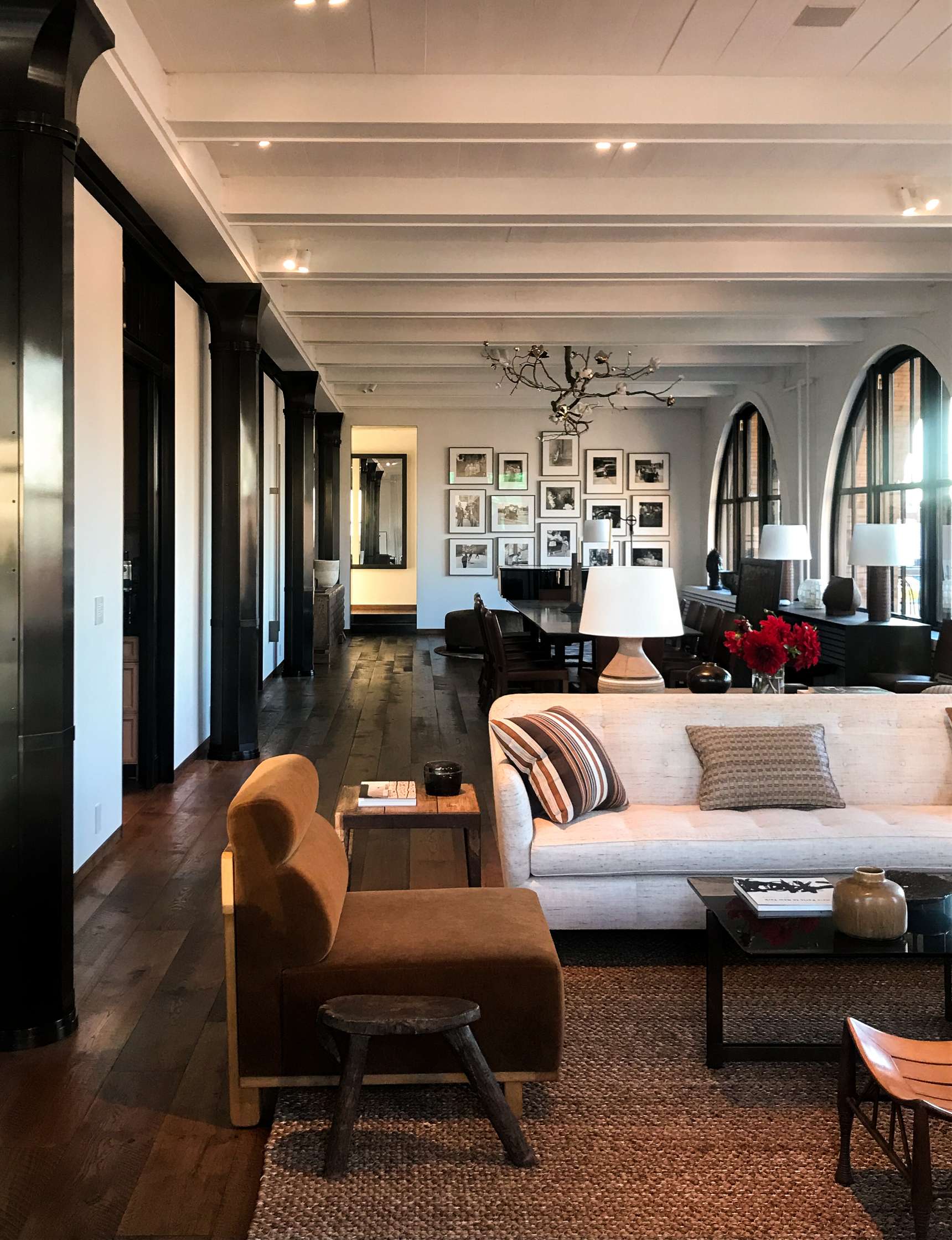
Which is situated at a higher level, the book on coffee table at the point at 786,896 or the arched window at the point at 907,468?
the arched window at the point at 907,468

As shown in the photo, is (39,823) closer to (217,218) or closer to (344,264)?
(217,218)

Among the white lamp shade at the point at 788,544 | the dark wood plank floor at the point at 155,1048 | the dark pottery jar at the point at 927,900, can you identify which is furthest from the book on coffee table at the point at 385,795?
the white lamp shade at the point at 788,544

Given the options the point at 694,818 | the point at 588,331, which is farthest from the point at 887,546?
the point at 694,818

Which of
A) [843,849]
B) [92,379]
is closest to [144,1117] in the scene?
[843,849]

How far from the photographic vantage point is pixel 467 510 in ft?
49.8

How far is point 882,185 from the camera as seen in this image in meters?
5.90

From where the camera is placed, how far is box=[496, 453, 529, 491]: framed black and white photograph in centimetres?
1515

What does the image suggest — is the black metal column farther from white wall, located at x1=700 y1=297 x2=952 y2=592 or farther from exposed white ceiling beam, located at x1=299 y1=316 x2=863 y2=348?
white wall, located at x1=700 y1=297 x2=952 y2=592

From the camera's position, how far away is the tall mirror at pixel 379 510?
1717 cm

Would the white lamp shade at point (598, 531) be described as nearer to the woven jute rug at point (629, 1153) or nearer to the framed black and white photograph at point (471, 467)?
the framed black and white photograph at point (471, 467)

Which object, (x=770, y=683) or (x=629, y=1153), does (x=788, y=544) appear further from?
(x=629, y=1153)

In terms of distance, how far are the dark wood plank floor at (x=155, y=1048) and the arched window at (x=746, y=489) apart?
7.27 meters

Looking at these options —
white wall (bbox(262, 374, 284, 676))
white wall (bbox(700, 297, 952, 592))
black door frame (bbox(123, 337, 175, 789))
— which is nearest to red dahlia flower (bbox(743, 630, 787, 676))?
black door frame (bbox(123, 337, 175, 789))

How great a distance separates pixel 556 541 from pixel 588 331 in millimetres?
5705
